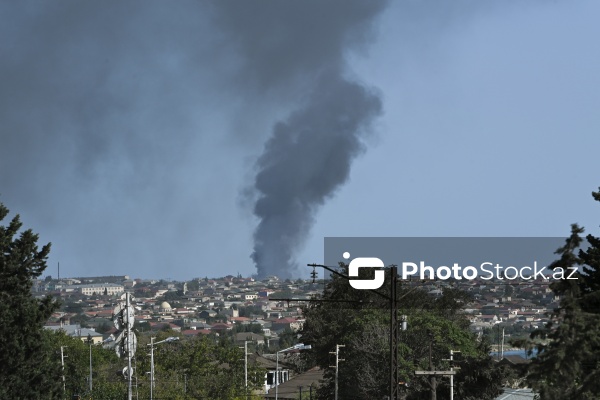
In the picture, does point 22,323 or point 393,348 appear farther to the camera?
point 22,323

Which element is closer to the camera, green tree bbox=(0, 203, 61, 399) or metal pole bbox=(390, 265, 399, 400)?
metal pole bbox=(390, 265, 399, 400)

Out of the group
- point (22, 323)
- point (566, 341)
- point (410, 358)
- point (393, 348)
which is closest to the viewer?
point (566, 341)

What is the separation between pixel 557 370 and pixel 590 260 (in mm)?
17622

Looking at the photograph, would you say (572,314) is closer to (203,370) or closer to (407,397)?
(407,397)

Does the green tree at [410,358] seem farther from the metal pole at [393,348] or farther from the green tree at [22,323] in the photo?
the metal pole at [393,348]

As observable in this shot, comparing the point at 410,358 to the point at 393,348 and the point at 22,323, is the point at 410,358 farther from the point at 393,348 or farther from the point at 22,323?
the point at 393,348

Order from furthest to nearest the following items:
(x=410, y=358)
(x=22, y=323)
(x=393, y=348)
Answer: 1. (x=410, y=358)
2. (x=22, y=323)
3. (x=393, y=348)

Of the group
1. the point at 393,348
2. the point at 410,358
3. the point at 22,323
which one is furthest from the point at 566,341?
the point at 410,358

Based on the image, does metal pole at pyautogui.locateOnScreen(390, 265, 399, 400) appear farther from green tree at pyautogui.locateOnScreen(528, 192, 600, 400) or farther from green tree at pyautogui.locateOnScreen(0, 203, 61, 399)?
green tree at pyautogui.locateOnScreen(0, 203, 61, 399)

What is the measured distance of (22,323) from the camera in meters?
73.5

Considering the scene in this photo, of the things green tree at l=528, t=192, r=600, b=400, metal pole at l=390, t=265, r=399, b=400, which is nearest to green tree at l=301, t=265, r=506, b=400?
metal pole at l=390, t=265, r=399, b=400

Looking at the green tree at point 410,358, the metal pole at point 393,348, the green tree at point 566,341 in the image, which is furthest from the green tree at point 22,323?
the green tree at point 566,341

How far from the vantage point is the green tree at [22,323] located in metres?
72.4

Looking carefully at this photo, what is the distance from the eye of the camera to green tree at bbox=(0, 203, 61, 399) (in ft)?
238
